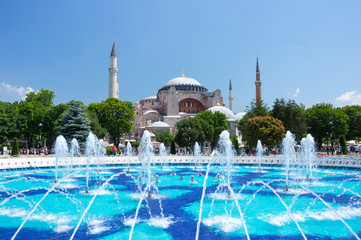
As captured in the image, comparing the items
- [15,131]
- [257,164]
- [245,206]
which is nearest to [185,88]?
[15,131]

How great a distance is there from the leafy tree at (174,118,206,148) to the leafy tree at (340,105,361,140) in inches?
857

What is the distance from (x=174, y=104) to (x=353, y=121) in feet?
92.2

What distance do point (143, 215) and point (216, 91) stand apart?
49.7 m

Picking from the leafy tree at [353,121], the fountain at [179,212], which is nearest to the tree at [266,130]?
the fountain at [179,212]

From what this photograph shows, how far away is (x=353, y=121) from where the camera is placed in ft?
125

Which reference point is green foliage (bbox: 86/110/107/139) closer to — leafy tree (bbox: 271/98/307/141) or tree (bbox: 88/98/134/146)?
tree (bbox: 88/98/134/146)

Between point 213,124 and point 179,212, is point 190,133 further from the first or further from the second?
point 179,212

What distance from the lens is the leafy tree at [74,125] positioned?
78.1 feet

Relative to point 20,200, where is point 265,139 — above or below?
above

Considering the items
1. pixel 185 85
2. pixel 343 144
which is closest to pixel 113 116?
pixel 343 144

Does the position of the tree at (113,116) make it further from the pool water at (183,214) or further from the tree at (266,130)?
the pool water at (183,214)

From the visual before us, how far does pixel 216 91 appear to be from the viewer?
2159 inches

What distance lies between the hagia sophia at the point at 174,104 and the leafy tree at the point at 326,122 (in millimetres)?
9754

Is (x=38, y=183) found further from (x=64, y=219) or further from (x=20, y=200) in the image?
(x=64, y=219)
